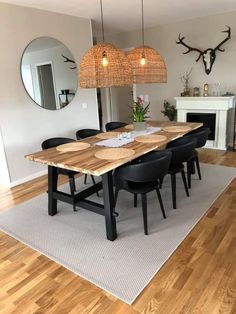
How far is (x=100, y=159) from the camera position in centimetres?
233

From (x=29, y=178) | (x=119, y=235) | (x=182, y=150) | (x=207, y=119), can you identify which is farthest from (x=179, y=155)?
(x=207, y=119)

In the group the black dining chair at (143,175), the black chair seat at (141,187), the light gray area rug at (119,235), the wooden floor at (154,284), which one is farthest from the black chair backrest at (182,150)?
the wooden floor at (154,284)

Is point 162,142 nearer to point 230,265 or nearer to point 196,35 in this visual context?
point 230,265

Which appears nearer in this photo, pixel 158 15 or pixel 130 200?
pixel 130 200

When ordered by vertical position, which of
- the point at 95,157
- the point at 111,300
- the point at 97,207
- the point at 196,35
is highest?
the point at 196,35

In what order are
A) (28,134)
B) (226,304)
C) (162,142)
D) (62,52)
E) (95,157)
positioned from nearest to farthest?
1. (226,304)
2. (95,157)
3. (162,142)
4. (28,134)
5. (62,52)

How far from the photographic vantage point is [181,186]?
137 inches

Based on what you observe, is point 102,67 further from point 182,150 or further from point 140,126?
point 182,150

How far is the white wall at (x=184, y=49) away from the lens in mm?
4926

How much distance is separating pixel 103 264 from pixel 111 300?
1.21ft

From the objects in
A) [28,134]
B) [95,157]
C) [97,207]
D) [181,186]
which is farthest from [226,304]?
[28,134]

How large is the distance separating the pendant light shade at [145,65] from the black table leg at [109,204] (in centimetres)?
140

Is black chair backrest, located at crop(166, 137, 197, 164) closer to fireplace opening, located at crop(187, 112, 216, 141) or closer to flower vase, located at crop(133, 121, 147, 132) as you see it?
flower vase, located at crop(133, 121, 147, 132)

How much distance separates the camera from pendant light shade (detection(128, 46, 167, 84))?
3066 mm
